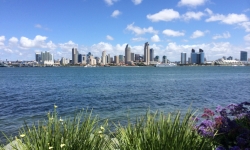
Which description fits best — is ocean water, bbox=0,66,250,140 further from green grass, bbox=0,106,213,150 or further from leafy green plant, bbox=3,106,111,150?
leafy green plant, bbox=3,106,111,150

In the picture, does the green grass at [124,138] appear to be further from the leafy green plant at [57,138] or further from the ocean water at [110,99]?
the ocean water at [110,99]

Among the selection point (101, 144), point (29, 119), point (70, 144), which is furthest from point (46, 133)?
point (29, 119)

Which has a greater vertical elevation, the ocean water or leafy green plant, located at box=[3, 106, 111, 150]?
leafy green plant, located at box=[3, 106, 111, 150]

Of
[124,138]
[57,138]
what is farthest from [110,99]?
[57,138]

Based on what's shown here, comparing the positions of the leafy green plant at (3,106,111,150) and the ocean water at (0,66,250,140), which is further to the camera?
the ocean water at (0,66,250,140)

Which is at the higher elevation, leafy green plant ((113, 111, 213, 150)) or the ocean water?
leafy green plant ((113, 111, 213, 150))

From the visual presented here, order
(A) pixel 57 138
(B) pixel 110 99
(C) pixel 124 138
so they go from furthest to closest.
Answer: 1. (B) pixel 110 99
2. (C) pixel 124 138
3. (A) pixel 57 138

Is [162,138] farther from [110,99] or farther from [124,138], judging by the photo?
[110,99]

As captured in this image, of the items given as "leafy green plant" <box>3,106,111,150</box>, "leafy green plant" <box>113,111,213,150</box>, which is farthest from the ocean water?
"leafy green plant" <box>3,106,111,150</box>

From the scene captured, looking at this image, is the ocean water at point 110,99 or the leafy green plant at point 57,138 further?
the ocean water at point 110,99

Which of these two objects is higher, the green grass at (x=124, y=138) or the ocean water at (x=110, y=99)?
the green grass at (x=124, y=138)

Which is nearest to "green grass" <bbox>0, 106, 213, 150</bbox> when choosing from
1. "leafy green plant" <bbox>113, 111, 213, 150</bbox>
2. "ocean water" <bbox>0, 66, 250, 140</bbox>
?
"leafy green plant" <bbox>113, 111, 213, 150</bbox>

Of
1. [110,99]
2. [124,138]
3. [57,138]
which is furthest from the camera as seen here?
[110,99]

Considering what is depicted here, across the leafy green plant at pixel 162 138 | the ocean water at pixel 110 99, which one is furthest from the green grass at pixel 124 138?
the ocean water at pixel 110 99
